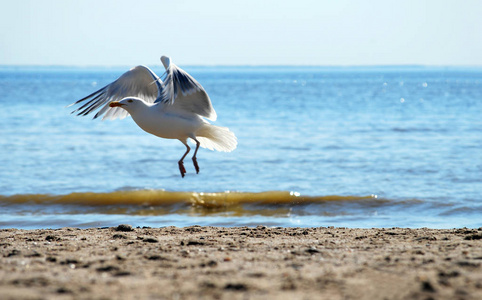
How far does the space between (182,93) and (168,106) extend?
382 mm

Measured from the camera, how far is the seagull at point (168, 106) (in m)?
7.03

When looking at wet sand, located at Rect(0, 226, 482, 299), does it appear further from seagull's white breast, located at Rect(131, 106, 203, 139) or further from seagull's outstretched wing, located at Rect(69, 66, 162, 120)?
seagull's outstretched wing, located at Rect(69, 66, 162, 120)

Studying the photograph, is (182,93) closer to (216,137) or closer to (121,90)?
(216,137)

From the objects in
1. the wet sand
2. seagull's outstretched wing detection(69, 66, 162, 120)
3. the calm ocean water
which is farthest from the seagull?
the calm ocean water

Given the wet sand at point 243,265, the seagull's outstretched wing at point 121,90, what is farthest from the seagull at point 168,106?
the wet sand at point 243,265

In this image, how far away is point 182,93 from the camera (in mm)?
7008

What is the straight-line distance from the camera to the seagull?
7.03 meters

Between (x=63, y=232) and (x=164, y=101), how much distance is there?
6.60 feet

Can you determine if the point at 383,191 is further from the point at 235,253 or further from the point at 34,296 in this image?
the point at 34,296

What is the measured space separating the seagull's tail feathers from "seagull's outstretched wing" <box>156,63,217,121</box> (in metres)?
0.29
